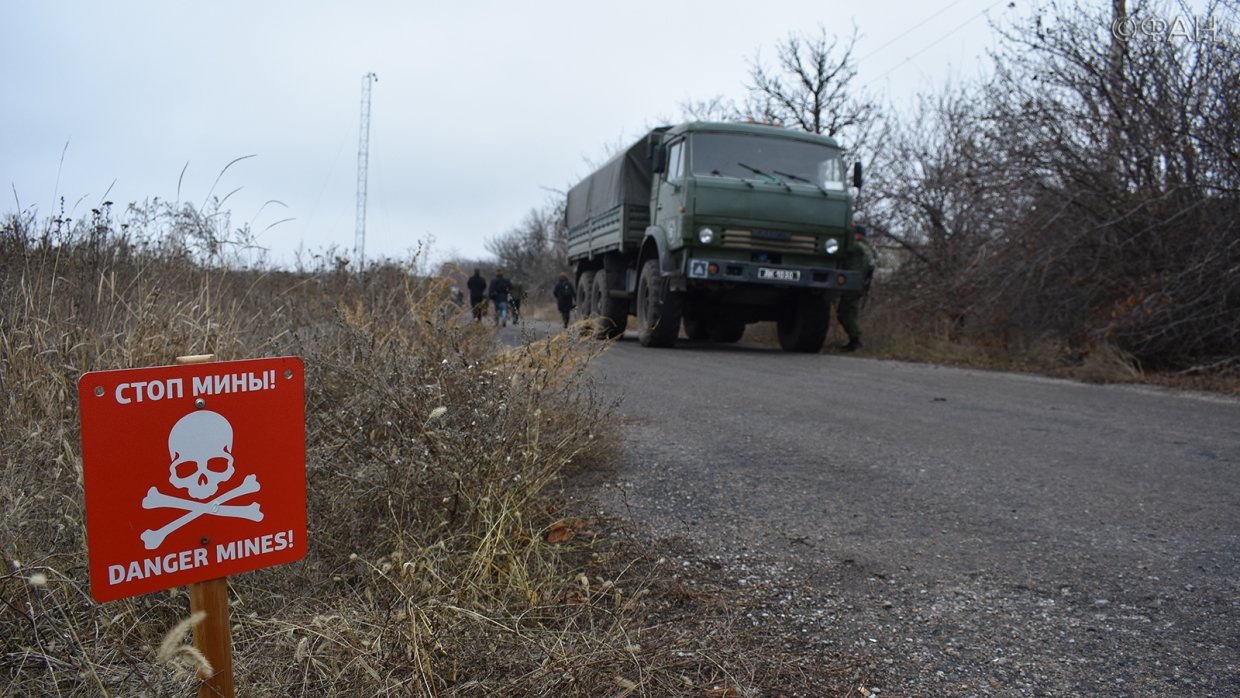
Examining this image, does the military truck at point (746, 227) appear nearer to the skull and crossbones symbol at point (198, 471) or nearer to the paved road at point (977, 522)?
the paved road at point (977, 522)

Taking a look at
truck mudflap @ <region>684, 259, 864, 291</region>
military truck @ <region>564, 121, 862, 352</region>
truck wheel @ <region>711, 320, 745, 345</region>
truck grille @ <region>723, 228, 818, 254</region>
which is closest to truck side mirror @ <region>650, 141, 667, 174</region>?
military truck @ <region>564, 121, 862, 352</region>

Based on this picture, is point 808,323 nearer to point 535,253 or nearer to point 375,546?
point 375,546

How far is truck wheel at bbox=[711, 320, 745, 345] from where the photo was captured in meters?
15.8

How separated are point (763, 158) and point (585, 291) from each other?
5.95 metres

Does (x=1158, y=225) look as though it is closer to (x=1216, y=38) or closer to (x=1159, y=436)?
(x=1216, y=38)

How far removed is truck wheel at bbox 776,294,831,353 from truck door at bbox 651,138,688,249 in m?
2.34

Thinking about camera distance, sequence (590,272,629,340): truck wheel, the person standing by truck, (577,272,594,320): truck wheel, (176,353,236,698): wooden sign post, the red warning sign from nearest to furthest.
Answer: the red warning sign, (176,353,236,698): wooden sign post, the person standing by truck, (590,272,629,340): truck wheel, (577,272,594,320): truck wheel

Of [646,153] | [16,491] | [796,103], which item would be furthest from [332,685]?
[796,103]

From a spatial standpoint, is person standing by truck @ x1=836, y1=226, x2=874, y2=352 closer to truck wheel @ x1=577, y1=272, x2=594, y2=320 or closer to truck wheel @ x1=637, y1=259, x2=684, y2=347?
truck wheel @ x1=637, y1=259, x2=684, y2=347

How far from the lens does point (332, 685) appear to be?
6.15ft

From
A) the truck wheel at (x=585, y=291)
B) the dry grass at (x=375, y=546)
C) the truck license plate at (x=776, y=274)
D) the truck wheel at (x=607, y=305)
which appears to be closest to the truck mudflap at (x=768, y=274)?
the truck license plate at (x=776, y=274)

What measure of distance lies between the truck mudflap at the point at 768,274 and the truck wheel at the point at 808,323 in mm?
672

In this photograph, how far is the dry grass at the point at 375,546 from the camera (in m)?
1.95

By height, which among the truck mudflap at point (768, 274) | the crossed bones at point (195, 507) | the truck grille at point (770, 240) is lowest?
the crossed bones at point (195, 507)
